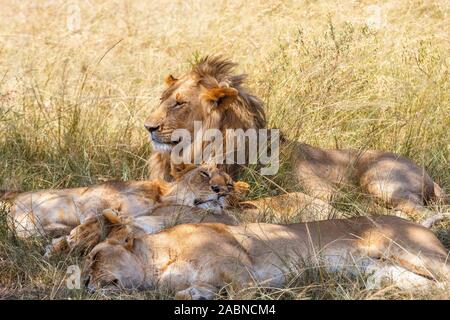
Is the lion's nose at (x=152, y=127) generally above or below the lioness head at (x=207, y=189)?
above

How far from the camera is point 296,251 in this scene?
12.9 feet

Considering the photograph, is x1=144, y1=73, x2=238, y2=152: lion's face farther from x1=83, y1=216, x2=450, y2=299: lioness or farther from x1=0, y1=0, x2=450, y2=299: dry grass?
x1=83, y1=216, x2=450, y2=299: lioness

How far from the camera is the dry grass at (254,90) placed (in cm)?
507

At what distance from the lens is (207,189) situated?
4500 mm

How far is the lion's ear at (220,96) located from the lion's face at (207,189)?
57 centimetres

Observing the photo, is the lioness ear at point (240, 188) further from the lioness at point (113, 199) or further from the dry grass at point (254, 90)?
the dry grass at point (254, 90)

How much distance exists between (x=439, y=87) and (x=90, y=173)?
239cm

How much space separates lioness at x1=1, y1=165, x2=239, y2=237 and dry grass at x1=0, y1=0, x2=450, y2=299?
0.34m

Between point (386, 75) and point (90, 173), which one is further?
point (386, 75)

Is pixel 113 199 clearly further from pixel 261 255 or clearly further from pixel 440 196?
pixel 440 196

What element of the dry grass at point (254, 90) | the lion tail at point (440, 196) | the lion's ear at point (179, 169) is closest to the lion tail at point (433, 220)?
the dry grass at point (254, 90)

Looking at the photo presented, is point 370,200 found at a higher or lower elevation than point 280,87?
lower

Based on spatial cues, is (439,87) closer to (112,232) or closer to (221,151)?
(221,151)

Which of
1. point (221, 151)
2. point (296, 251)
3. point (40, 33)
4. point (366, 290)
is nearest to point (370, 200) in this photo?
point (221, 151)
